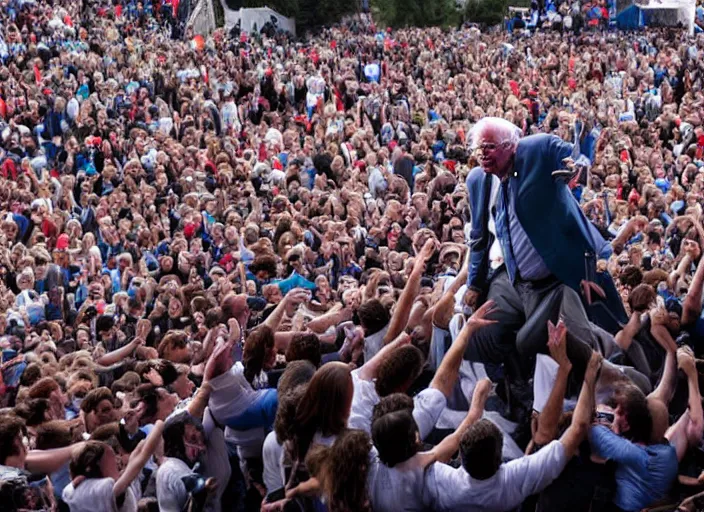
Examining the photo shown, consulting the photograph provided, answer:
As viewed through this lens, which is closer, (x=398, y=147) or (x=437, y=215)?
(x=437, y=215)

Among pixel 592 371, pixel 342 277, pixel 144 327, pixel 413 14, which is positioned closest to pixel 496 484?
pixel 592 371

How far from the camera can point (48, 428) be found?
237 inches

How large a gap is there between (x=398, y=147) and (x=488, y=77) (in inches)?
284

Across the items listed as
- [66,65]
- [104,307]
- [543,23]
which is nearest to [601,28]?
[543,23]

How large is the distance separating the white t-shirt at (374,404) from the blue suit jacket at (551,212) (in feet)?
3.22

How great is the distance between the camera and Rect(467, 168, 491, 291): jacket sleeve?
20.9 ft

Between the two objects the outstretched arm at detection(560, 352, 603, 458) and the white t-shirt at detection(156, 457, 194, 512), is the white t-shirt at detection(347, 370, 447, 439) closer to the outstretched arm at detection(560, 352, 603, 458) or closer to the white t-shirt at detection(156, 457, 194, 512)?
the outstretched arm at detection(560, 352, 603, 458)

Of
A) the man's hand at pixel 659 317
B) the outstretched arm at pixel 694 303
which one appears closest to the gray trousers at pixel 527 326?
the man's hand at pixel 659 317

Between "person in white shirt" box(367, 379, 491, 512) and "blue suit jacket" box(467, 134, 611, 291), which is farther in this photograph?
"blue suit jacket" box(467, 134, 611, 291)

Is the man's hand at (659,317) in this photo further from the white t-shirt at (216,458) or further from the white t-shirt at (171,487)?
the white t-shirt at (171,487)

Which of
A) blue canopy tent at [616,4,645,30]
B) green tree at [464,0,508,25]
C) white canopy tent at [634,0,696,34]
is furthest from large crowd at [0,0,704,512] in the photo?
green tree at [464,0,508,25]

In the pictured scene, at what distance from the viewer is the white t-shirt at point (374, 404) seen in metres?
5.29

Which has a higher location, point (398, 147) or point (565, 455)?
point (565, 455)

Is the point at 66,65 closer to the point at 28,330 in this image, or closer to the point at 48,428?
the point at 28,330
